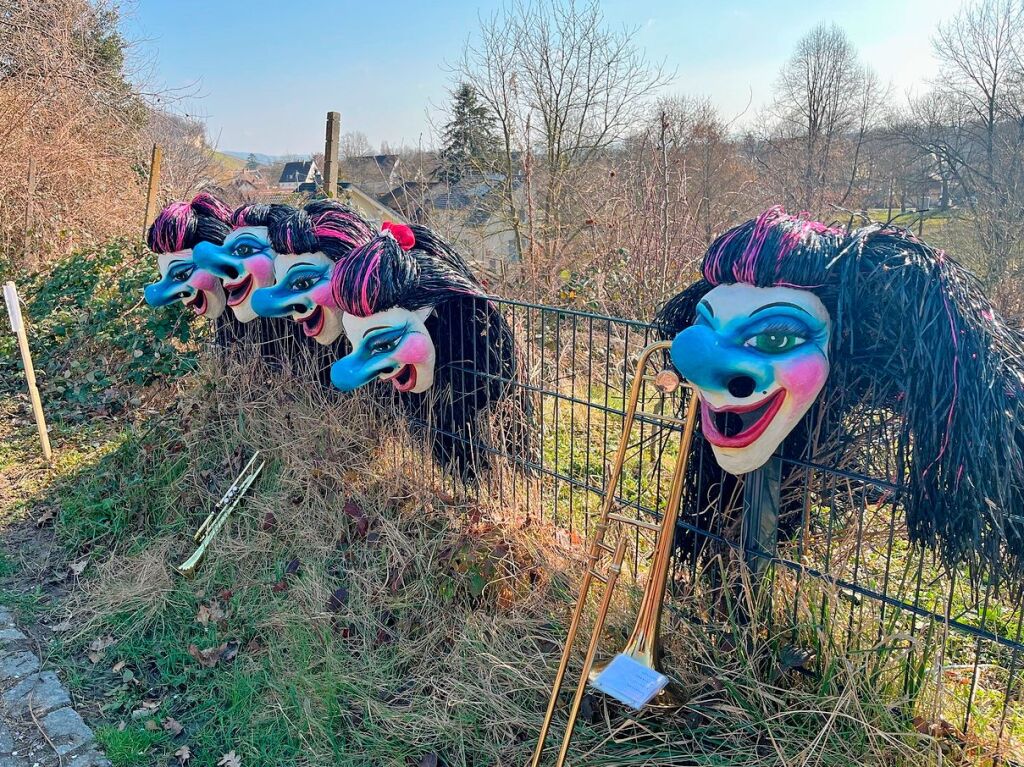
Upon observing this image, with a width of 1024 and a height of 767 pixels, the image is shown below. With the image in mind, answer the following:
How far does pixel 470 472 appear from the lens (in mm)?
3568

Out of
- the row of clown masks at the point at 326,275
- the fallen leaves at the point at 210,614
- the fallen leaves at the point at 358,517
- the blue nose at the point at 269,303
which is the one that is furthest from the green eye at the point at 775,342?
the fallen leaves at the point at 210,614

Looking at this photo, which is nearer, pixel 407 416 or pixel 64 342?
pixel 407 416

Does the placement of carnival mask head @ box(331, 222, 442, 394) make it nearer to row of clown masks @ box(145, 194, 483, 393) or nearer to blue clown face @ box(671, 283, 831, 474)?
row of clown masks @ box(145, 194, 483, 393)

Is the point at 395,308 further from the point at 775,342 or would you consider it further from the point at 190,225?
the point at 190,225

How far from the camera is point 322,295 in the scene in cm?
379

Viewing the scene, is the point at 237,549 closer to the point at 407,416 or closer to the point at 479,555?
the point at 407,416

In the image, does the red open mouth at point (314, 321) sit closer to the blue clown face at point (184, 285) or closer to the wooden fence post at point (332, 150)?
the blue clown face at point (184, 285)

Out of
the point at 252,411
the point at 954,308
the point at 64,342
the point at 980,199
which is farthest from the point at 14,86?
the point at 980,199

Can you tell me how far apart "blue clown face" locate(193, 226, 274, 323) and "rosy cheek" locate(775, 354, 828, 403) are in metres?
3.14

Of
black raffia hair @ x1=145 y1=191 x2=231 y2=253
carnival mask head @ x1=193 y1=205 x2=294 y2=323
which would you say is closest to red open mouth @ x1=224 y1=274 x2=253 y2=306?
carnival mask head @ x1=193 y1=205 x2=294 y2=323

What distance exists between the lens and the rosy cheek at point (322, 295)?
3.79 meters

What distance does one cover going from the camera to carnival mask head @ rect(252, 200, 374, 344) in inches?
151

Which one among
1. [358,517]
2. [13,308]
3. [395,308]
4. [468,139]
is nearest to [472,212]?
[468,139]

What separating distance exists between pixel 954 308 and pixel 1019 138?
59.5 ft
